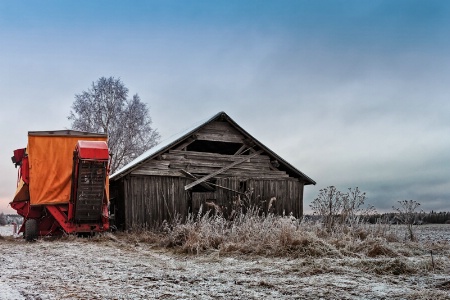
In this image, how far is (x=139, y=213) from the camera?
1723 cm

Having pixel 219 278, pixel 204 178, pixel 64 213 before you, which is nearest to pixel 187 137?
pixel 204 178

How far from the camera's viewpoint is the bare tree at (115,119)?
98.7ft

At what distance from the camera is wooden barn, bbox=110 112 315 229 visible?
17.3 metres

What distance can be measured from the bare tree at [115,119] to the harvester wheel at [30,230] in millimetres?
17236

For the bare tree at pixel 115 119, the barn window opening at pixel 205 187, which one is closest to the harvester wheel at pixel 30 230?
the barn window opening at pixel 205 187

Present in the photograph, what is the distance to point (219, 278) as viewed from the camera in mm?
5766

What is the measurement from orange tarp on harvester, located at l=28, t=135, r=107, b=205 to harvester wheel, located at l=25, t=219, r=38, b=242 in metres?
0.68

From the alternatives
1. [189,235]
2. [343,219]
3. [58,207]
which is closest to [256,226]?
[189,235]

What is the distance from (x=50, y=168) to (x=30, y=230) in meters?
2.09

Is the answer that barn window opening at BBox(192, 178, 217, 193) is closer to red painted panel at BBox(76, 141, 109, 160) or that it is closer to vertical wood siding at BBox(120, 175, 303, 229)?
vertical wood siding at BBox(120, 175, 303, 229)

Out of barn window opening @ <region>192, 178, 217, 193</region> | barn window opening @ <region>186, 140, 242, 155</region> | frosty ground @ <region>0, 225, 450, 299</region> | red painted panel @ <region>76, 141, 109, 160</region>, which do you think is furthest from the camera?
barn window opening @ <region>186, 140, 242, 155</region>

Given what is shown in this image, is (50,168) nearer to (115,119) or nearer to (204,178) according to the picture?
(204,178)

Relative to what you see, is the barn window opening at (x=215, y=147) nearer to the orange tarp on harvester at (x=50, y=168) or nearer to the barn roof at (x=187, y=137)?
the barn roof at (x=187, y=137)

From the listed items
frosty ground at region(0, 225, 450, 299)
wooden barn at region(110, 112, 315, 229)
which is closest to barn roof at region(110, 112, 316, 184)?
wooden barn at region(110, 112, 315, 229)
